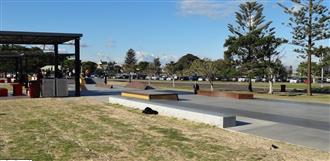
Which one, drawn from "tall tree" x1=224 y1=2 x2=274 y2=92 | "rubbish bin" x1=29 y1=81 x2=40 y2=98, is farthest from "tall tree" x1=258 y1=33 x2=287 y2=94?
"rubbish bin" x1=29 y1=81 x2=40 y2=98

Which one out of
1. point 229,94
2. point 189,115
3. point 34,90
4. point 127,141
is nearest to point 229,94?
point 229,94

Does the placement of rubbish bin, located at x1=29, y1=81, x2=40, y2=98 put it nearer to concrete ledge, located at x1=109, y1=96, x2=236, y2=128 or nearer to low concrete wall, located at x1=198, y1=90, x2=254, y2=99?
concrete ledge, located at x1=109, y1=96, x2=236, y2=128

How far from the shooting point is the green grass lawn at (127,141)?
27.3ft

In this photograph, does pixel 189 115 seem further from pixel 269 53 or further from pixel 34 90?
pixel 269 53

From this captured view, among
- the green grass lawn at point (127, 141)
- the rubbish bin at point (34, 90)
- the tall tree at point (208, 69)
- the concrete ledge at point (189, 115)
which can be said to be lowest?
the green grass lawn at point (127, 141)

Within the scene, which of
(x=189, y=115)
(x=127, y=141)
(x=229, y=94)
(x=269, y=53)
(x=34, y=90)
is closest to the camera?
(x=127, y=141)

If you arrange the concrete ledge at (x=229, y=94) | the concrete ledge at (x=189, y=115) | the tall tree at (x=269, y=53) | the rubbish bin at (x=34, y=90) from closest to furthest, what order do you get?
the concrete ledge at (x=189, y=115) < the rubbish bin at (x=34, y=90) < the concrete ledge at (x=229, y=94) < the tall tree at (x=269, y=53)

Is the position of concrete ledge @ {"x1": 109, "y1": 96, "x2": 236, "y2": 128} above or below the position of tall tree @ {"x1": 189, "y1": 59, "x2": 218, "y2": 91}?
below

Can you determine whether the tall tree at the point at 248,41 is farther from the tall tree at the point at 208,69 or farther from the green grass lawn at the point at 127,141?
the green grass lawn at the point at 127,141

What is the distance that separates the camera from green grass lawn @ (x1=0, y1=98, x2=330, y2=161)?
8312mm

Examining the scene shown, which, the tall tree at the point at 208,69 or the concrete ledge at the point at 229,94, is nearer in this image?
the concrete ledge at the point at 229,94

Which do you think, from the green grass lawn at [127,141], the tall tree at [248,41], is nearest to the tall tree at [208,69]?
the tall tree at [248,41]

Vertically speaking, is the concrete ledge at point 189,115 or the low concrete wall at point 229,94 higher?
the low concrete wall at point 229,94

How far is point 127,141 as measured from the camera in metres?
9.82
